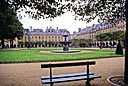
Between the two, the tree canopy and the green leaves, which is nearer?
the tree canopy

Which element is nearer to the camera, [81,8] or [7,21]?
[81,8]

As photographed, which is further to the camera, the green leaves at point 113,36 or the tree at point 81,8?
the green leaves at point 113,36

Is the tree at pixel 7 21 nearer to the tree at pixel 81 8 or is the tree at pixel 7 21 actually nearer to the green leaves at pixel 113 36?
the tree at pixel 81 8

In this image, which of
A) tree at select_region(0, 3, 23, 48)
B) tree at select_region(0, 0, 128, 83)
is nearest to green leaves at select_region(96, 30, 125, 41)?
tree at select_region(0, 3, 23, 48)

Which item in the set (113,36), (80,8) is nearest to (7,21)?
(80,8)

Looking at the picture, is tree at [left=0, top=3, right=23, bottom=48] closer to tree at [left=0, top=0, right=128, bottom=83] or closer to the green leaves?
tree at [left=0, top=0, right=128, bottom=83]

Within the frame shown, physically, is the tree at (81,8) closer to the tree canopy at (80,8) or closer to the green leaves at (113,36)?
the tree canopy at (80,8)

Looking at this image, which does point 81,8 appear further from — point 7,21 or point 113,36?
point 113,36

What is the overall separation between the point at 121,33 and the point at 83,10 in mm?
63191

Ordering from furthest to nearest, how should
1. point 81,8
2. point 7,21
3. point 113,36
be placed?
1. point 113,36
2. point 7,21
3. point 81,8

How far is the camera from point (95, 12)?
11875mm

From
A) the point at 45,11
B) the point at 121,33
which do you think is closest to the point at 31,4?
the point at 45,11

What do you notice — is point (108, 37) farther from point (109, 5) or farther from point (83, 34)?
point (109, 5)

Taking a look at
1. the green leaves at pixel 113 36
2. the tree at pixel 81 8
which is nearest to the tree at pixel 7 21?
the tree at pixel 81 8
